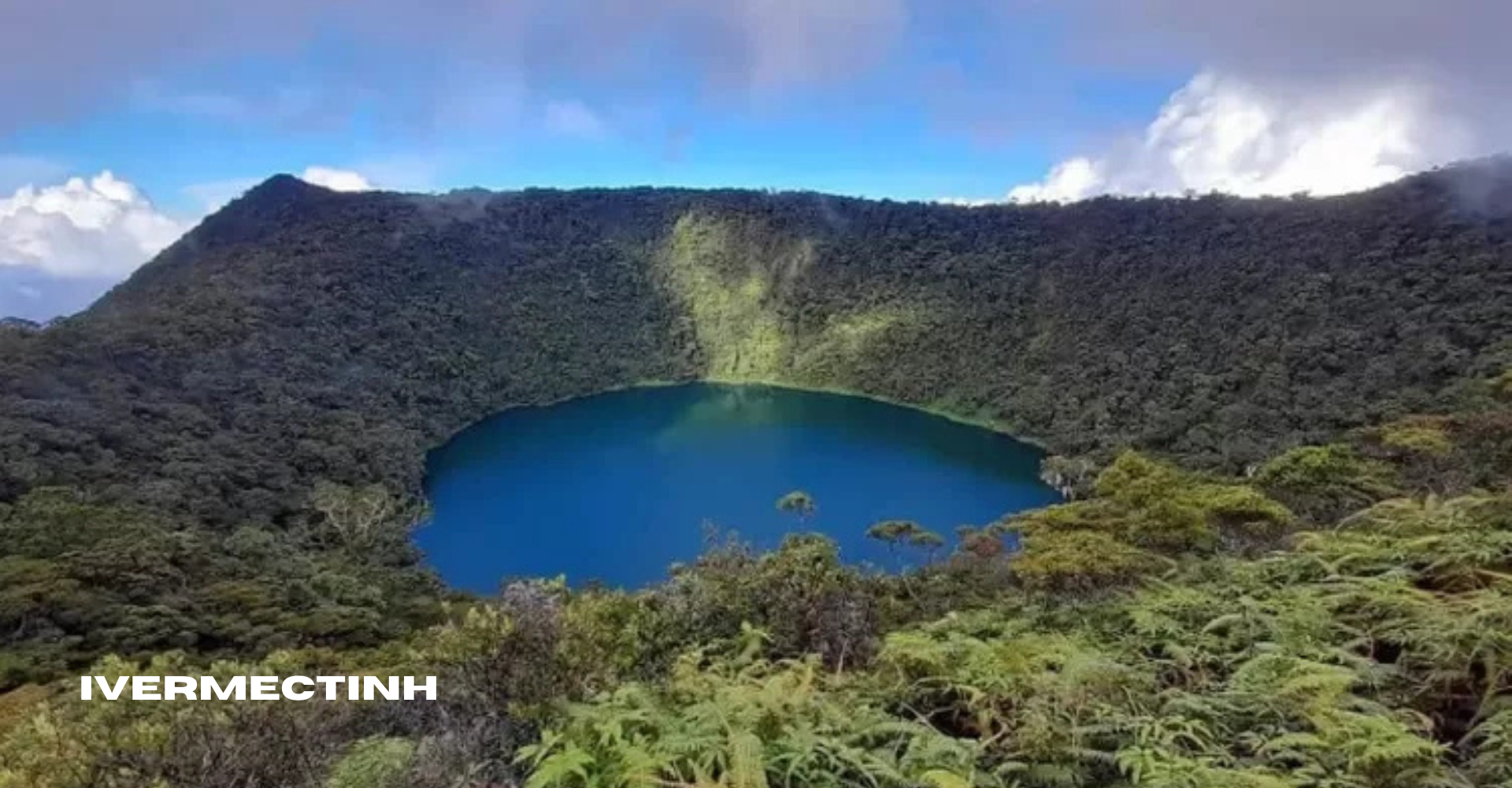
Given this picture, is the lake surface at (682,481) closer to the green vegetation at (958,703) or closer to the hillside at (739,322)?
the hillside at (739,322)

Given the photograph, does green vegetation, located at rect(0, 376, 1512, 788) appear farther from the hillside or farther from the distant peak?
the distant peak

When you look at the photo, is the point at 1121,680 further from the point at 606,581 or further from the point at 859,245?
the point at 859,245

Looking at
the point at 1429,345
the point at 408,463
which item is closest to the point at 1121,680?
the point at 1429,345

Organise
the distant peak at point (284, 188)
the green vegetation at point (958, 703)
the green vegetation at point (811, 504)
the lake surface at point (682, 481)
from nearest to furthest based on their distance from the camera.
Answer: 1. the green vegetation at point (958, 703)
2. the green vegetation at point (811, 504)
3. the lake surface at point (682, 481)
4. the distant peak at point (284, 188)

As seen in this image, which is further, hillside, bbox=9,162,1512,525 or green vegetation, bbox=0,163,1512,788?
hillside, bbox=9,162,1512,525

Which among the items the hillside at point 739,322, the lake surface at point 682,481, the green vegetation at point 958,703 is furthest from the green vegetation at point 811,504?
the lake surface at point 682,481

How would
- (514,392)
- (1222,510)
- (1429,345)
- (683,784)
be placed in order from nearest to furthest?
1. (683,784)
2. (1222,510)
3. (1429,345)
4. (514,392)

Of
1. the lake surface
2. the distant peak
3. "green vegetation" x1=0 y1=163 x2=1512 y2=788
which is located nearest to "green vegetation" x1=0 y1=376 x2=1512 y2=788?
"green vegetation" x1=0 y1=163 x2=1512 y2=788
